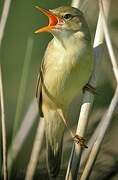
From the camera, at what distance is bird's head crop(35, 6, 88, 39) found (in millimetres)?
2612

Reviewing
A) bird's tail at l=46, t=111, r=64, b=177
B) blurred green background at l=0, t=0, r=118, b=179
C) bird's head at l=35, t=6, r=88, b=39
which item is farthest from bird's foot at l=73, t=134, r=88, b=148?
blurred green background at l=0, t=0, r=118, b=179

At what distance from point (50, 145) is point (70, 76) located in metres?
0.34

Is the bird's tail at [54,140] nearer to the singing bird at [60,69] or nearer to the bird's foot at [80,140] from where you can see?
the singing bird at [60,69]

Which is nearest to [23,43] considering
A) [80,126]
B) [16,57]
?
[16,57]

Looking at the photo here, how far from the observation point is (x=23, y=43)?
3418 millimetres

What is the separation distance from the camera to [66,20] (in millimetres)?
2668

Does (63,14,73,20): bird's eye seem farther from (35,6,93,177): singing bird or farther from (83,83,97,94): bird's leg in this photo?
(83,83,97,94): bird's leg

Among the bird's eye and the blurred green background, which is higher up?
the bird's eye

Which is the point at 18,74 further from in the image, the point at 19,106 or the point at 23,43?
the point at 19,106

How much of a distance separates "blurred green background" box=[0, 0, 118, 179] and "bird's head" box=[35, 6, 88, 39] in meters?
0.31

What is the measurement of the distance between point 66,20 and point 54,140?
55 centimetres

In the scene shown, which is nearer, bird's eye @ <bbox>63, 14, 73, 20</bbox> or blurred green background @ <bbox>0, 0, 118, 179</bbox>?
bird's eye @ <bbox>63, 14, 73, 20</bbox>

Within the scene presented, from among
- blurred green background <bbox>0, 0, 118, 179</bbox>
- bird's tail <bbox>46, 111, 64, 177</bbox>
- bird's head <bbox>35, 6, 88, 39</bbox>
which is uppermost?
bird's head <bbox>35, 6, 88, 39</bbox>

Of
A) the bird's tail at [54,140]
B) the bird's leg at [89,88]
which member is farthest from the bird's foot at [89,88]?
the bird's tail at [54,140]
